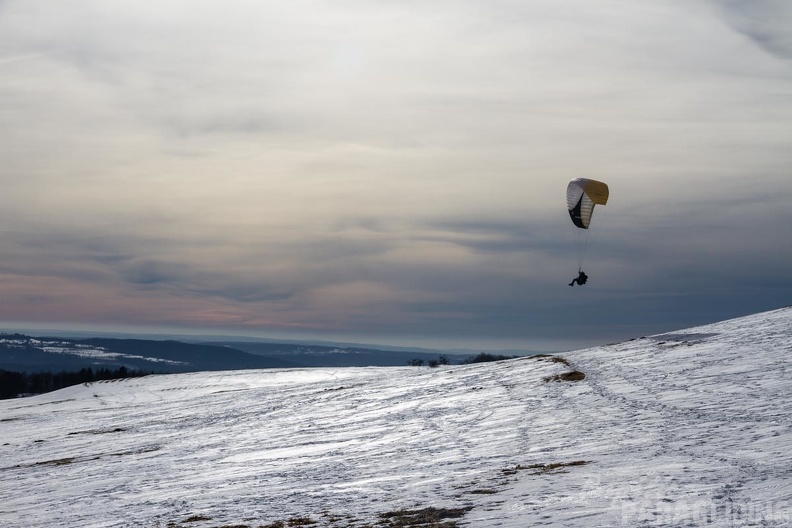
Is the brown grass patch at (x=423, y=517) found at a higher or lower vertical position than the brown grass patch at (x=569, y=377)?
lower

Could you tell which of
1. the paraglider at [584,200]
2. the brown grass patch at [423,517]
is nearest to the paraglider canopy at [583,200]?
the paraglider at [584,200]

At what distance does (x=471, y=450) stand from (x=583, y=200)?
24806 millimetres

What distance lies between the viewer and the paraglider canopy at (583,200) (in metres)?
46.4

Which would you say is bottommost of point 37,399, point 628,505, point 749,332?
point 37,399

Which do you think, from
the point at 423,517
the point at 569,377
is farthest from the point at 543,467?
the point at 569,377

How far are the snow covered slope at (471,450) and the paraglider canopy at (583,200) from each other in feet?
27.3

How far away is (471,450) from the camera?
26234 mm

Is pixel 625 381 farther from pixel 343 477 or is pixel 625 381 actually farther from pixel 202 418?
pixel 202 418

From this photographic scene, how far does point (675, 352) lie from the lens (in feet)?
129

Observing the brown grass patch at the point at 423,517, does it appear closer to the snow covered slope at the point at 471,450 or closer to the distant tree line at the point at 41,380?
the snow covered slope at the point at 471,450

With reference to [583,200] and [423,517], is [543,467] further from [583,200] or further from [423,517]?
[583,200]

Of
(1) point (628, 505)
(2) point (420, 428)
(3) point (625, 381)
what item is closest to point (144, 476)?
(2) point (420, 428)

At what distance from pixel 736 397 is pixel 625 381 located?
24.2ft

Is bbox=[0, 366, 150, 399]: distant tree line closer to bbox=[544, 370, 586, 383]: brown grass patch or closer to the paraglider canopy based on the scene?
the paraglider canopy
